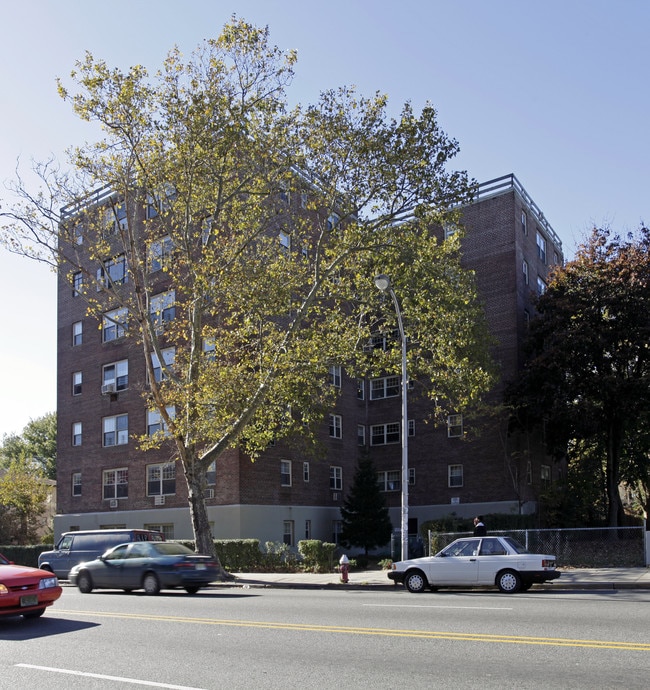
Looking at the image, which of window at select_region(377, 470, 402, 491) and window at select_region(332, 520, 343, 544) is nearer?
window at select_region(332, 520, 343, 544)

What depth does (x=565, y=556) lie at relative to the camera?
24031 millimetres

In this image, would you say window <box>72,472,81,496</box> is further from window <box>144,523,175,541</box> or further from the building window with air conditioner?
window <box>144,523,175,541</box>

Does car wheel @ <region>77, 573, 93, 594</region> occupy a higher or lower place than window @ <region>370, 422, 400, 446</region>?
lower

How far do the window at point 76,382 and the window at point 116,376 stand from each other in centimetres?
227

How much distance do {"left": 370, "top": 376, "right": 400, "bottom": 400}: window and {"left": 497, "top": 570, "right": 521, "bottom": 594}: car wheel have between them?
25.2 meters

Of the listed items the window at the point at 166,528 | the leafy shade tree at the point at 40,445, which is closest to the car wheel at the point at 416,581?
the window at the point at 166,528

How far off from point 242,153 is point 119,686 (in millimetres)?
20187

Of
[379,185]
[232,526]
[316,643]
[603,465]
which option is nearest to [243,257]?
[379,185]

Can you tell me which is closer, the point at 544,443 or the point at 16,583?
the point at 16,583

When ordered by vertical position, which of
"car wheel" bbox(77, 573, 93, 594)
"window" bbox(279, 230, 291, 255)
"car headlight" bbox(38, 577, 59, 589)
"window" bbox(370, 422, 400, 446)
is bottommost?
"car wheel" bbox(77, 573, 93, 594)

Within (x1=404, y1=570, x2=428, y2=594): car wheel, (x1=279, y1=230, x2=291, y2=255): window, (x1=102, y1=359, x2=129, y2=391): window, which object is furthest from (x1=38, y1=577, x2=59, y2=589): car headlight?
(x1=102, y1=359, x2=129, y2=391): window

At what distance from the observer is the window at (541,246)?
43.0 m

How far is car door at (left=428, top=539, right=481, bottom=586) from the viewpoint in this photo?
58.4 ft

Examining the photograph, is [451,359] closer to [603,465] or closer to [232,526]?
[232,526]
